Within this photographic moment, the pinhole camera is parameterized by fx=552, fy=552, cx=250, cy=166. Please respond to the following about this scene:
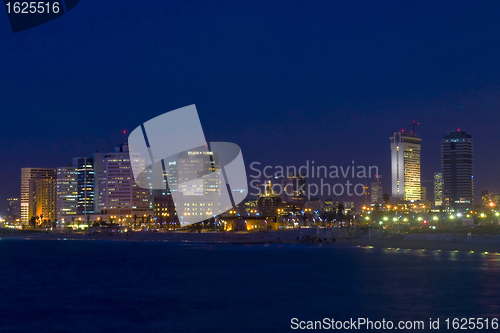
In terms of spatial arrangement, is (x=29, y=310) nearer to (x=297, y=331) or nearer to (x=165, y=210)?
(x=297, y=331)

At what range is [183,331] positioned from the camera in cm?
2275

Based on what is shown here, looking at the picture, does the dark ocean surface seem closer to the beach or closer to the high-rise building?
the beach

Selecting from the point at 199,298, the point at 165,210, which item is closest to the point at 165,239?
the point at 165,210

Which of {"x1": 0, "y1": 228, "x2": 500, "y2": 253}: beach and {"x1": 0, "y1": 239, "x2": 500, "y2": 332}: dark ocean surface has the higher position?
{"x1": 0, "y1": 239, "x2": 500, "y2": 332}: dark ocean surface

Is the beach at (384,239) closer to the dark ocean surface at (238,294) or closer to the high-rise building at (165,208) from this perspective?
the dark ocean surface at (238,294)

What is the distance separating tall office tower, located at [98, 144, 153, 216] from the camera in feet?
633

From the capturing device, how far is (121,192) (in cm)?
19438

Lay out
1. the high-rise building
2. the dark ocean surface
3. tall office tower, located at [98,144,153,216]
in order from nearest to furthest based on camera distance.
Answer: the dark ocean surface < the high-rise building < tall office tower, located at [98,144,153,216]

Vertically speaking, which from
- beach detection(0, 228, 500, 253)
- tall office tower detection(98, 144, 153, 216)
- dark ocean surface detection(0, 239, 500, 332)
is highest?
tall office tower detection(98, 144, 153, 216)

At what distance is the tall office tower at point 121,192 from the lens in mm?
193000

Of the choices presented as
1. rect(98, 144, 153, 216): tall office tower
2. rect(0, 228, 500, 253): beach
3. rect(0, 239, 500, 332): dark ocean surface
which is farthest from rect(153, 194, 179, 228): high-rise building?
rect(0, 239, 500, 332): dark ocean surface

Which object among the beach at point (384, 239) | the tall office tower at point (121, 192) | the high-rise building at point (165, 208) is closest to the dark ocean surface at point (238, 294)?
the beach at point (384, 239)

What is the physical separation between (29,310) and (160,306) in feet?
22.4

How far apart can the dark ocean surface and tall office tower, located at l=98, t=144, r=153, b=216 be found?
14071 cm
